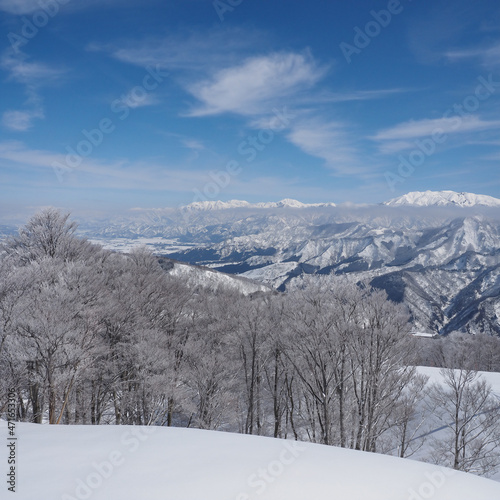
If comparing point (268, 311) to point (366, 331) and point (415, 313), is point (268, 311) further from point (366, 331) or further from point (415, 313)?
point (415, 313)

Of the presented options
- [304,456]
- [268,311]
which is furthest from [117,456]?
[268,311]

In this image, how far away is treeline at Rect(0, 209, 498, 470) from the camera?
14.2 metres

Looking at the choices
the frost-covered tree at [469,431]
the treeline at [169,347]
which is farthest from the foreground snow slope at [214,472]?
the frost-covered tree at [469,431]

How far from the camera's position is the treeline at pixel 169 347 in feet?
46.4

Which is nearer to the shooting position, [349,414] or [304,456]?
[304,456]

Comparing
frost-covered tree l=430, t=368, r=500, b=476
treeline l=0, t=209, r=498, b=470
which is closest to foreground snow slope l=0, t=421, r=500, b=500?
treeline l=0, t=209, r=498, b=470

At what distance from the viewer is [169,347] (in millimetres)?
24250

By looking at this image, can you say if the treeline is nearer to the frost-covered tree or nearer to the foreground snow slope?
the frost-covered tree

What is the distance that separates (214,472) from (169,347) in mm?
20191

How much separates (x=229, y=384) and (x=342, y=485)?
20166 millimetres

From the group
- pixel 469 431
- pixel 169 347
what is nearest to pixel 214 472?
pixel 469 431

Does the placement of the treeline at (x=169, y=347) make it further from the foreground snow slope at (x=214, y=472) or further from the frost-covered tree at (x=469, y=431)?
the foreground snow slope at (x=214, y=472)

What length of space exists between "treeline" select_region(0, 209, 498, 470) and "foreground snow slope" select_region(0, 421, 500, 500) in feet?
28.7

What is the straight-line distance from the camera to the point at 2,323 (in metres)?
13.6
